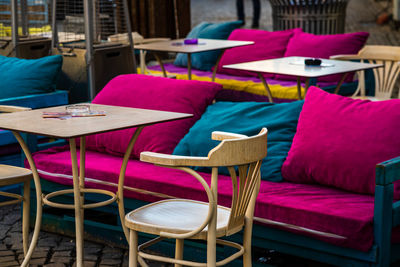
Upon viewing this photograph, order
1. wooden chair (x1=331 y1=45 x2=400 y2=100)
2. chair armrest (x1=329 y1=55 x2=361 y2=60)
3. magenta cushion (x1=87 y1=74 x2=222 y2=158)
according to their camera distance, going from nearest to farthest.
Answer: magenta cushion (x1=87 y1=74 x2=222 y2=158), wooden chair (x1=331 y1=45 x2=400 y2=100), chair armrest (x1=329 y1=55 x2=361 y2=60)

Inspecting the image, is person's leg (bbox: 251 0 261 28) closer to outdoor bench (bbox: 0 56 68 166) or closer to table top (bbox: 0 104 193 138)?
outdoor bench (bbox: 0 56 68 166)

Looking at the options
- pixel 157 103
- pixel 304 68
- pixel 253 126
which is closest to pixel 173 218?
pixel 253 126

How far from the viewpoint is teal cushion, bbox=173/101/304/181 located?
374cm

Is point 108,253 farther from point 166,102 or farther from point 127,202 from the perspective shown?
point 166,102

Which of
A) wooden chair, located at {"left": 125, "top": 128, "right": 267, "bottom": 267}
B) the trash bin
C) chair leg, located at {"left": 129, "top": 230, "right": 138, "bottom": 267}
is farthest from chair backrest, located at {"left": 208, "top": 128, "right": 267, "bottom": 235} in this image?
the trash bin

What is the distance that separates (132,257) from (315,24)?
228 inches

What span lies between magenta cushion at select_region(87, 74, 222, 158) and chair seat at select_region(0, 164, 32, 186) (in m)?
0.74

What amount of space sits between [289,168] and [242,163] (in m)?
1.06

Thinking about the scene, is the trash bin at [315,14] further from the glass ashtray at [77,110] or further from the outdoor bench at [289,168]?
the glass ashtray at [77,110]

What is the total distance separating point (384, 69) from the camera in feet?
20.1

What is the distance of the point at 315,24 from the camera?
26.4 ft

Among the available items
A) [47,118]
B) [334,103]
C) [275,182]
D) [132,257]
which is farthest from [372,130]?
[47,118]

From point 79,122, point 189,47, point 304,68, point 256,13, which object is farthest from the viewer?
point 256,13

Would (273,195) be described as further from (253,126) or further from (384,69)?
(384,69)
